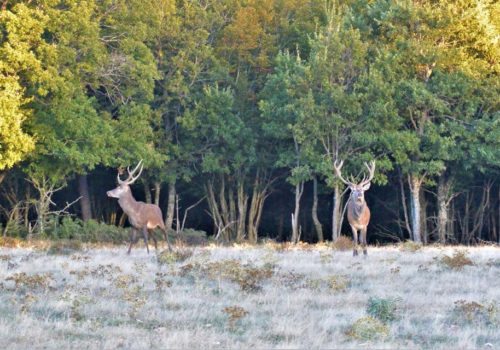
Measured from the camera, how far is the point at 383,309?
1111cm

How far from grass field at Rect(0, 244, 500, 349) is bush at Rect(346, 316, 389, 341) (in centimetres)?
1

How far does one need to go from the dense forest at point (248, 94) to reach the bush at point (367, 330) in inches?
676

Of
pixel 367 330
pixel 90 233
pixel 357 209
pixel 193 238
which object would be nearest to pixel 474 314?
pixel 367 330

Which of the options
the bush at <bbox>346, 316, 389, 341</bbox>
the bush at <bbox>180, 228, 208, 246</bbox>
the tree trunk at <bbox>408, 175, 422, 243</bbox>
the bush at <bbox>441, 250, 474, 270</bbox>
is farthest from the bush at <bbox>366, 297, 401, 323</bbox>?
the tree trunk at <bbox>408, 175, 422, 243</bbox>

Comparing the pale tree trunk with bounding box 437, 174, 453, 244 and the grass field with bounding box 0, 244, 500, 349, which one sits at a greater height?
the pale tree trunk with bounding box 437, 174, 453, 244

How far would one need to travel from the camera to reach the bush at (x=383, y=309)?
11016mm

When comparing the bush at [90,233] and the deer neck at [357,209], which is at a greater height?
the deer neck at [357,209]

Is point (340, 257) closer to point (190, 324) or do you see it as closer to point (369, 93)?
point (190, 324)

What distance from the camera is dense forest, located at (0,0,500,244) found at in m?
27.3

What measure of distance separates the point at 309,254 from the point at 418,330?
8.98m

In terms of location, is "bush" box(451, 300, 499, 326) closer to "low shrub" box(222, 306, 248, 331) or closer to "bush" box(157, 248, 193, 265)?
"low shrub" box(222, 306, 248, 331)

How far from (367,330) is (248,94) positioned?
2455 cm

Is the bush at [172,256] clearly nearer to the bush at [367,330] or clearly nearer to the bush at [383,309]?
the bush at [383,309]

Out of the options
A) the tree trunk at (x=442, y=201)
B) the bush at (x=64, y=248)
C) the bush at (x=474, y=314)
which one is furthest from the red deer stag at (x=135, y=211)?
the tree trunk at (x=442, y=201)
